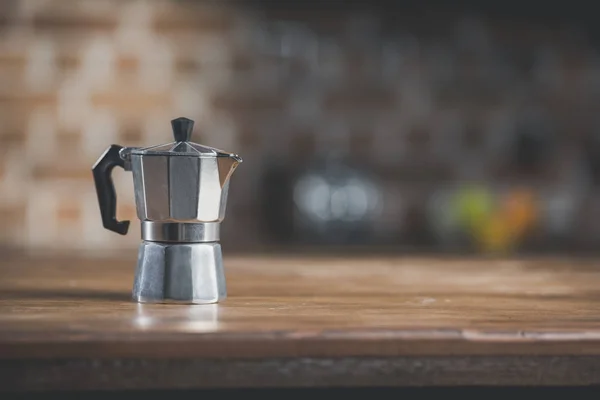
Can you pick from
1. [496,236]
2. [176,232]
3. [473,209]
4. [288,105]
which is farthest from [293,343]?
[288,105]

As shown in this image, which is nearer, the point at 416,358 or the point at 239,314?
the point at 416,358

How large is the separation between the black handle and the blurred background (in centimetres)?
151

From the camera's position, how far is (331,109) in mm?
2525

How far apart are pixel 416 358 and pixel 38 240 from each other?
1.98 m

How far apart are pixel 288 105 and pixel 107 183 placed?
160 centimetres

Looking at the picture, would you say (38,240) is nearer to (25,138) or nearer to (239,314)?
(25,138)

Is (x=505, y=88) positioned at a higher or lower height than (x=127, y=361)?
higher

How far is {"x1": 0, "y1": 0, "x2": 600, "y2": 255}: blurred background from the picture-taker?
2500 millimetres

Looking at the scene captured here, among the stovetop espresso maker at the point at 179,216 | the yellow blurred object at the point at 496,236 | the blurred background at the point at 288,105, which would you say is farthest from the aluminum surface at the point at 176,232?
the blurred background at the point at 288,105

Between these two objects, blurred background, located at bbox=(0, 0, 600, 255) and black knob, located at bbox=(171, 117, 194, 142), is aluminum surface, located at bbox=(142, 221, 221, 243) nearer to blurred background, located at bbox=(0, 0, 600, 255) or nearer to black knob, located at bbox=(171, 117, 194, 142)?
black knob, located at bbox=(171, 117, 194, 142)

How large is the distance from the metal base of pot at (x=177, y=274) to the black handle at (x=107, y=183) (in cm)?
6

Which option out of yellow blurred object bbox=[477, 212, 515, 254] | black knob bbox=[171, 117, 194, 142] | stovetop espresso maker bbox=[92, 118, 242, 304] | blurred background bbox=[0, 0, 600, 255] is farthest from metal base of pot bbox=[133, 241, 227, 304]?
blurred background bbox=[0, 0, 600, 255]

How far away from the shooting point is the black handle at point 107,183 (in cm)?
93

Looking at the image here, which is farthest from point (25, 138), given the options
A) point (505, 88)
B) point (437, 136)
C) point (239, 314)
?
point (239, 314)
